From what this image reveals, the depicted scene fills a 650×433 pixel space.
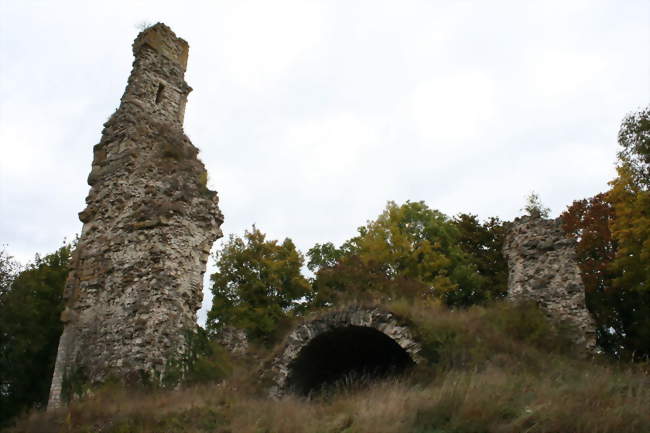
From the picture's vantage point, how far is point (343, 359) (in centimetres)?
1281

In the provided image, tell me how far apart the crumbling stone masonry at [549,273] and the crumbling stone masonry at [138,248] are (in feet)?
24.7

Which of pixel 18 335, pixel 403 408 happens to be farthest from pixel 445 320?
pixel 18 335

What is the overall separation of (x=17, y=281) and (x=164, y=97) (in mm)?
10099

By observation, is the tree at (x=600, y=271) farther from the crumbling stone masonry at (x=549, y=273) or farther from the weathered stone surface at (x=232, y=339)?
the weathered stone surface at (x=232, y=339)

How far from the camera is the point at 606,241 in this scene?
77.8ft

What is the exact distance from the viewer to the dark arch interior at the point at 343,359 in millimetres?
11141

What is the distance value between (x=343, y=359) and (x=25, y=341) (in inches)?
449

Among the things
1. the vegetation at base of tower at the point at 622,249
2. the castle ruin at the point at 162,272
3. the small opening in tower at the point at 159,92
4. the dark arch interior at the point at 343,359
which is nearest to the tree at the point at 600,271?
the vegetation at base of tower at the point at 622,249

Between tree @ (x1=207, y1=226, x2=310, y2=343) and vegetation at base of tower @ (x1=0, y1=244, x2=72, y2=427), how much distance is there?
839cm

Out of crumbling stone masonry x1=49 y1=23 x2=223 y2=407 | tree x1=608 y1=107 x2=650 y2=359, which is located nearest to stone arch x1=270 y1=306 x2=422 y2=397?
crumbling stone masonry x1=49 y1=23 x2=223 y2=407

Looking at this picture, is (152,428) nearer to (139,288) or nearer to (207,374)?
(207,374)

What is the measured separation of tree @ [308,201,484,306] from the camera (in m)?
23.8

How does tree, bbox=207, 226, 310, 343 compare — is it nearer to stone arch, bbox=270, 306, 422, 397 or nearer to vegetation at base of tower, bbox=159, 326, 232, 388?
stone arch, bbox=270, 306, 422, 397

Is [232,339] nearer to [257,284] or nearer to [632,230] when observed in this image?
[257,284]
